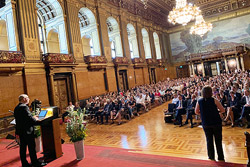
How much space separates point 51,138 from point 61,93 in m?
9.39

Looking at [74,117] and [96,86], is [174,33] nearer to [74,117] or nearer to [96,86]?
[96,86]

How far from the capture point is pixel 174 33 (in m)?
28.7

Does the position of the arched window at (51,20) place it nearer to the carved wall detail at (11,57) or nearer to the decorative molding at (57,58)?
the decorative molding at (57,58)

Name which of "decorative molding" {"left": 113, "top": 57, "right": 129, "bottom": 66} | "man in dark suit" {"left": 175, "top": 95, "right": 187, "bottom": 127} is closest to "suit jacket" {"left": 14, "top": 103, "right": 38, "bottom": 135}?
"man in dark suit" {"left": 175, "top": 95, "right": 187, "bottom": 127}

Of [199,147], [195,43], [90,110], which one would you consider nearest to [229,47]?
[195,43]

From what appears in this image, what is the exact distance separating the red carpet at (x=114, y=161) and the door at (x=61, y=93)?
26.8 ft

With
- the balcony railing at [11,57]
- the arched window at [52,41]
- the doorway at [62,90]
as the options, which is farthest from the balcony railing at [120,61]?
the balcony railing at [11,57]

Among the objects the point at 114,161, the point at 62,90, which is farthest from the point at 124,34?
the point at 114,161

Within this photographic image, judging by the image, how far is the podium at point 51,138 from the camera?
3.48 metres

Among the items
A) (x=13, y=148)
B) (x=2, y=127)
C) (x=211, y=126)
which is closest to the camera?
(x=211, y=126)

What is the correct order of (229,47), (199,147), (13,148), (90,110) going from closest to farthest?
(199,147)
(13,148)
(90,110)
(229,47)

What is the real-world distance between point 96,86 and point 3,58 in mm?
7164

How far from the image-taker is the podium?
3482 millimetres

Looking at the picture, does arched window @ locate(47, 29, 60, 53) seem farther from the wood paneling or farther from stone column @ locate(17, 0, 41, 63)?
the wood paneling
